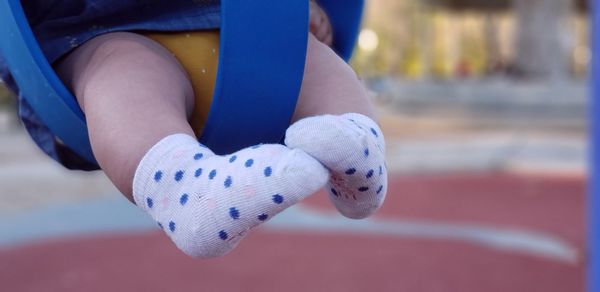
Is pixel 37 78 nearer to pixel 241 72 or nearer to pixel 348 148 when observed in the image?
pixel 241 72

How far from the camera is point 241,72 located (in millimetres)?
986

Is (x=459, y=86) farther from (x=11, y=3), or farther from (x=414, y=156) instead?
(x=11, y=3)

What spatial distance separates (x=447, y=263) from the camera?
5.96 meters

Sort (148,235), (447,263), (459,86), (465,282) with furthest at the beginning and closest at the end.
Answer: (459,86)
(148,235)
(447,263)
(465,282)

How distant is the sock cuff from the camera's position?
99cm

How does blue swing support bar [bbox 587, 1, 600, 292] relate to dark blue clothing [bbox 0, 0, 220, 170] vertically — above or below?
below

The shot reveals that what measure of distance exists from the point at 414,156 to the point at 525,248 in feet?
15.6

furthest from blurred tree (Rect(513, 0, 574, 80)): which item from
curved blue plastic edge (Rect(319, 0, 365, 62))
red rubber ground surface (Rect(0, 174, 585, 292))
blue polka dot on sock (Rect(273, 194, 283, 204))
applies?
blue polka dot on sock (Rect(273, 194, 283, 204))

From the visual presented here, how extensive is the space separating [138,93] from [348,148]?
270 millimetres

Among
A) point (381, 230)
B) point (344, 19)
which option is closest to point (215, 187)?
point (344, 19)

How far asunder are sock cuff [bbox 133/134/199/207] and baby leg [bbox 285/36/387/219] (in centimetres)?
13

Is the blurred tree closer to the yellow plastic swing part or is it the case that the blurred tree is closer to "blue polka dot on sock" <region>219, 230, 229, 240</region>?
the yellow plastic swing part

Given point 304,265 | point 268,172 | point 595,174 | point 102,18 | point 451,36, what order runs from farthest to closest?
point 451,36
point 304,265
point 595,174
point 102,18
point 268,172

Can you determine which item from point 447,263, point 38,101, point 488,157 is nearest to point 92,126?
point 38,101
